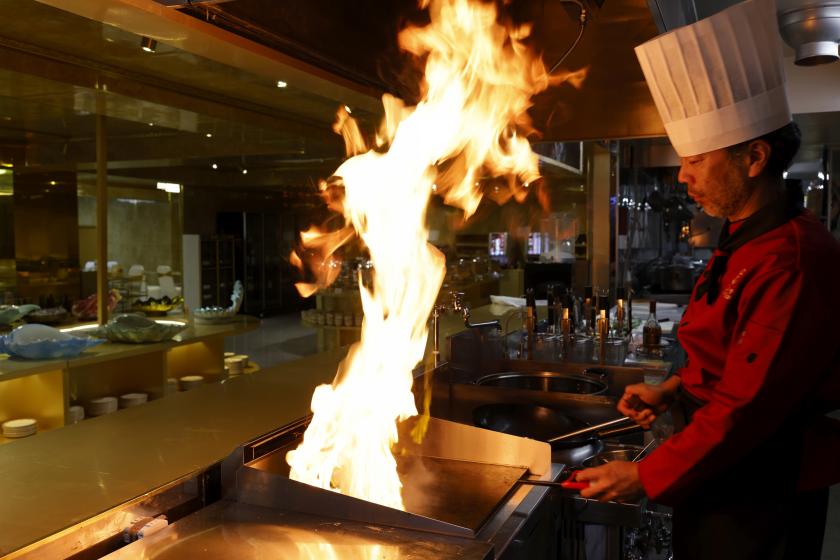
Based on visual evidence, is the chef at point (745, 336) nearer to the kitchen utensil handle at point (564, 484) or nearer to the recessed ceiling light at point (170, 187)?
the kitchen utensil handle at point (564, 484)

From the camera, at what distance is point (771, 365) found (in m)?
1.27

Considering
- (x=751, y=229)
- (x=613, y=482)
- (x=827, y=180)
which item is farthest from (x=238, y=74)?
(x=827, y=180)

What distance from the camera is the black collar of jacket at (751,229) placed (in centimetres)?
144

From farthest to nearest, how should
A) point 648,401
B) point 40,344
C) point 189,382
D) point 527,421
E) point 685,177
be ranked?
point 189,382 → point 40,344 → point 527,421 → point 648,401 → point 685,177

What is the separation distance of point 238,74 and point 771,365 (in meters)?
2.94

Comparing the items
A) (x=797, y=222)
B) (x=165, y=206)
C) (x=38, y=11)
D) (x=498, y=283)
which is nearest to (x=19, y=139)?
(x=38, y=11)

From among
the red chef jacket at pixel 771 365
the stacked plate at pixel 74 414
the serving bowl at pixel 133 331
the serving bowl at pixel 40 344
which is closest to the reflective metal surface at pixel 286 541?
the red chef jacket at pixel 771 365

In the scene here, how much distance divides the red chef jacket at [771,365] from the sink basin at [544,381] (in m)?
1.21

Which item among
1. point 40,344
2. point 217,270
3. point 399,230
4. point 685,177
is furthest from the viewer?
point 217,270

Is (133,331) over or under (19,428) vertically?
over

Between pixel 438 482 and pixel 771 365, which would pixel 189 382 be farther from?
pixel 771 365

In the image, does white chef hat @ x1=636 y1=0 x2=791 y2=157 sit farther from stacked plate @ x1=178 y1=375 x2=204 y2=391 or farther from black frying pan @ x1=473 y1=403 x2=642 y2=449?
stacked plate @ x1=178 y1=375 x2=204 y2=391

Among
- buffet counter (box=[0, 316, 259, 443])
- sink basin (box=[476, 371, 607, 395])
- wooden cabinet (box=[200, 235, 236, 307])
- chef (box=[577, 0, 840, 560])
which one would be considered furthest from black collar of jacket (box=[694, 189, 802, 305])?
wooden cabinet (box=[200, 235, 236, 307])

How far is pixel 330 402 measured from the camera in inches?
66.3
